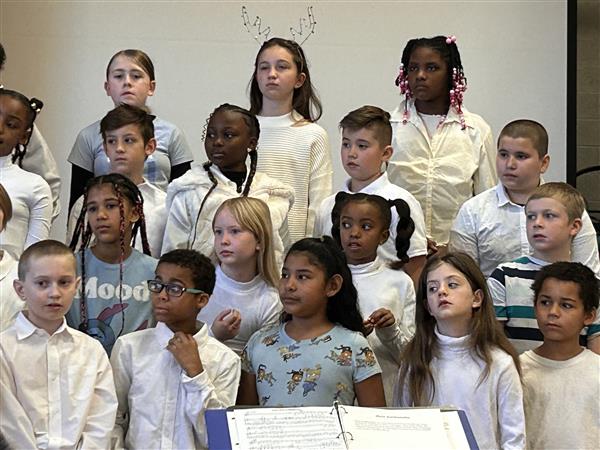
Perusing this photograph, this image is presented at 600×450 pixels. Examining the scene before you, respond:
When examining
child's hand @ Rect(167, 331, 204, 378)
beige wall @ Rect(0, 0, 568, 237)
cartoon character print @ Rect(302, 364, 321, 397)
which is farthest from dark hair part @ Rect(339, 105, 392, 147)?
beige wall @ Rect(0, 0, 568, 237)

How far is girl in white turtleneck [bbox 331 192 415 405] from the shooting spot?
12.7ft

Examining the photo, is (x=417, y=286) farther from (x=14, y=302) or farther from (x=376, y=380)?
(x=14, y=302)

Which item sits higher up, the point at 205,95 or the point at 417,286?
the point at 205,95

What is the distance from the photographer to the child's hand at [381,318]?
3725 mm

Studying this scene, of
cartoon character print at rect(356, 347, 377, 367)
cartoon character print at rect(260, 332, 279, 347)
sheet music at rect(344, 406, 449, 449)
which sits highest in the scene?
cartoon character print at rect(260, 332, 279, 347)

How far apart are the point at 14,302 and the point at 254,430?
953mm

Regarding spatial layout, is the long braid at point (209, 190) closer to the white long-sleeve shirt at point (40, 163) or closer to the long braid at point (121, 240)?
the long braid at point (121, 240)

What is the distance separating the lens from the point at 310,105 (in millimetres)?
4711

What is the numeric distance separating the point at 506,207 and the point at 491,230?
10cm

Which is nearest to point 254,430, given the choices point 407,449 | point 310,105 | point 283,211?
point 407,449

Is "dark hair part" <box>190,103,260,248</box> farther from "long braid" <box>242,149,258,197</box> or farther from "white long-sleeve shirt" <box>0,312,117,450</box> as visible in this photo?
"white long-sleeve shirt" <box>0,312,117,450</box>

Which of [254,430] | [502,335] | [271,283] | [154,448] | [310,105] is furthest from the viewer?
[310,105]

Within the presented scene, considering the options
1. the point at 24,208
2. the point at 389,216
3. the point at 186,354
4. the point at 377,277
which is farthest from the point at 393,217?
the point at 24,208

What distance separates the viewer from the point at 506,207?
13.9 feet
